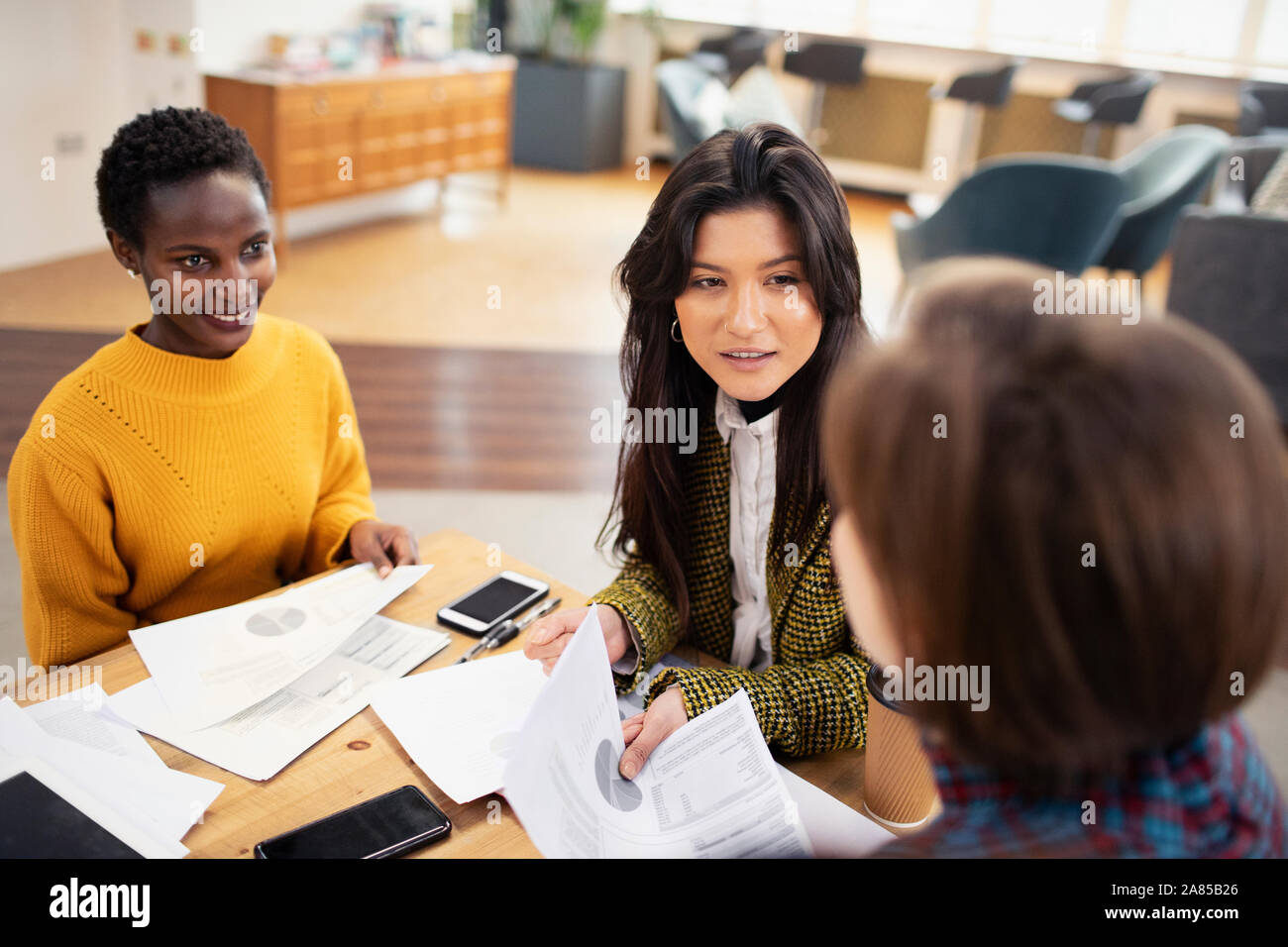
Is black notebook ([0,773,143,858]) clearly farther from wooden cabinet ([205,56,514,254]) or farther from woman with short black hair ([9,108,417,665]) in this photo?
wooden cabinet ([205,56,514,254])

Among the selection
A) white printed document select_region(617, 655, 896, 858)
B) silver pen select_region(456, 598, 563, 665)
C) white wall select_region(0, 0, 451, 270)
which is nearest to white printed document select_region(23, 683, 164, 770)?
silver pen select_region(456, 598, 563, 665)

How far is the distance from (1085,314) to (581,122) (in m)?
8.21

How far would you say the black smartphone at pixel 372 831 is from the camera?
918 millimetres

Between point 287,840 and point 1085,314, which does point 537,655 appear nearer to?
point 287,840

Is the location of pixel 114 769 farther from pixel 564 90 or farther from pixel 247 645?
pixel 564 90

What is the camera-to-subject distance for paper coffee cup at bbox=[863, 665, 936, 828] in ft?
3.22

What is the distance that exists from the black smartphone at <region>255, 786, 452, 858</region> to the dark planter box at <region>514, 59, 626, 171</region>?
25.9ft

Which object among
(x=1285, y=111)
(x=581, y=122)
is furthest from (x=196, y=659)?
(x=581, y=122)

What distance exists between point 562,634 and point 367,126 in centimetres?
532

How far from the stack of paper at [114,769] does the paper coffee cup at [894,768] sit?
2.06 ft

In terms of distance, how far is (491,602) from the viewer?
1355 millimetres

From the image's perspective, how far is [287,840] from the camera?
926 millimetres

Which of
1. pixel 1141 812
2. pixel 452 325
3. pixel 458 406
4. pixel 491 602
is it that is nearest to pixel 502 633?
pixel 491 602

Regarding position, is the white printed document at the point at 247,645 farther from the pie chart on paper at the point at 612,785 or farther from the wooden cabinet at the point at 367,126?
the wooden cabinet at the point at 367,126
